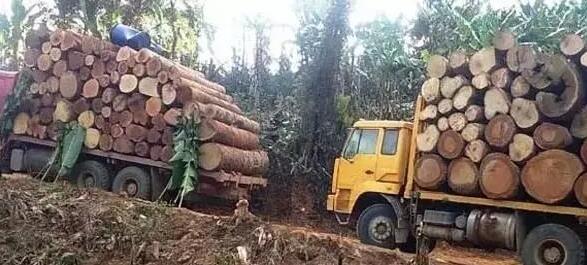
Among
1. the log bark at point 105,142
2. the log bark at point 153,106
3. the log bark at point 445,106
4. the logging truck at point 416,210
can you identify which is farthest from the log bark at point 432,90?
the log bark at point 105,142

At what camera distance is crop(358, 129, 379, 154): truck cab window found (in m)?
10.4

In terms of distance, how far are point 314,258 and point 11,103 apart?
29.0 ft

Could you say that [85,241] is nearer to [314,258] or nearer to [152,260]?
[152,260]

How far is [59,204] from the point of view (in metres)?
7.27

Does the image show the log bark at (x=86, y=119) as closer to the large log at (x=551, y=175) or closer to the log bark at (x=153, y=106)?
the log bark at (x=153, y=106)

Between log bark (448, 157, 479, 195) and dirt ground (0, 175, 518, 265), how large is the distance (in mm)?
2340

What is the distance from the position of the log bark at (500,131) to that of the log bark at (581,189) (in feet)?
3.40

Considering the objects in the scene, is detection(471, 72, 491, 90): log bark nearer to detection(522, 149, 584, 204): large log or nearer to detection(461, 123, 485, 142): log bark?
detection(461, 123, 485, 142): log bark

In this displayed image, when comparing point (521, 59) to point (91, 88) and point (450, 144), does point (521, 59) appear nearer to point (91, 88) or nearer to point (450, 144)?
point (450, 144)

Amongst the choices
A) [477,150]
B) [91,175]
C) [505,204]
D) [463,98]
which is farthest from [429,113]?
[91,175]

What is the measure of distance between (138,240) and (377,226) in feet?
15.6

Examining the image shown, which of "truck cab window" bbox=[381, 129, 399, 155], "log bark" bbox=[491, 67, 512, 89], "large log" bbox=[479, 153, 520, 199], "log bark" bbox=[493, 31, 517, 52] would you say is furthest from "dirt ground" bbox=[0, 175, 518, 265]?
"log bark" bbox=[493, 31, 517, 52]

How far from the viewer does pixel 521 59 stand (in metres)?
8.69

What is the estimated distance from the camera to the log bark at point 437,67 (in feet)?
31.3
